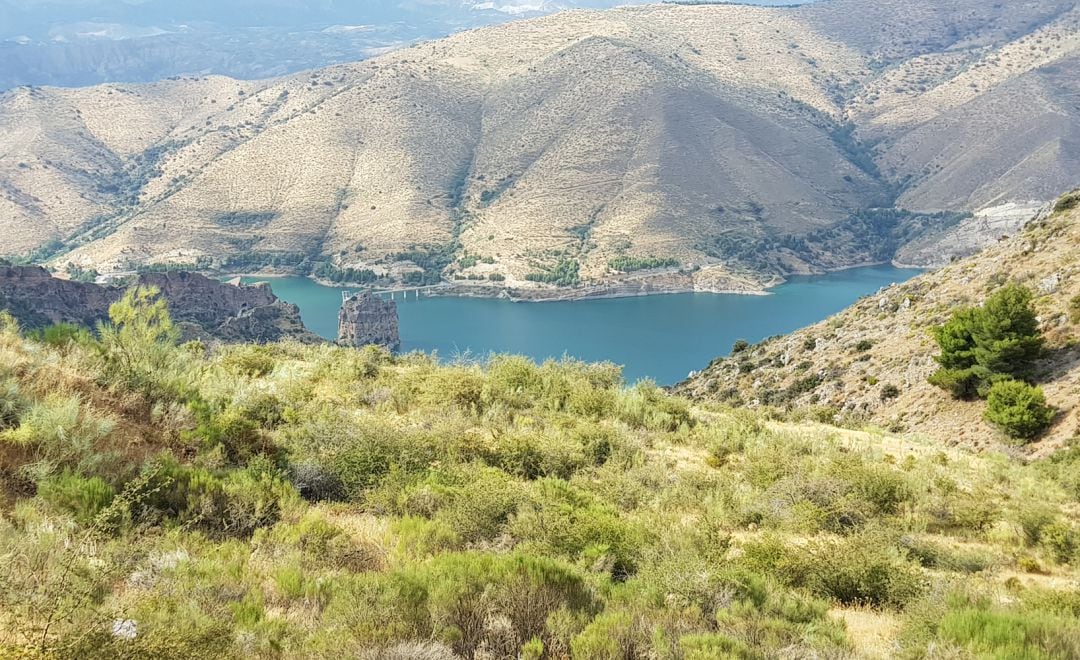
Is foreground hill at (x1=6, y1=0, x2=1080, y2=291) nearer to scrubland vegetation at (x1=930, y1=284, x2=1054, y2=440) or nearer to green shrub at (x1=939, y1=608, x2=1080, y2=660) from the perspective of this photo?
scrubland vegetation at (x1=930, y1=284, x2=1054, y2=440)

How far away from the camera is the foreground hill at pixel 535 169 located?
119 m

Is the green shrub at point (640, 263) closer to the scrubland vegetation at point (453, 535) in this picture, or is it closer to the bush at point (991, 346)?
the bush at point (991, 346)

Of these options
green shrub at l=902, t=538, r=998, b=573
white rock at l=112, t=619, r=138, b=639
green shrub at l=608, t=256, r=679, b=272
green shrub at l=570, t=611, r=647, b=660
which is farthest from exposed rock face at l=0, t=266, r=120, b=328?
green shrub at l=608, t=256, r=679, b=272

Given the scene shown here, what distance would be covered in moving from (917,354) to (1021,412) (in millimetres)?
9458

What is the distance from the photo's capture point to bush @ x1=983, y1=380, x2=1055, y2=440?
49.3ft

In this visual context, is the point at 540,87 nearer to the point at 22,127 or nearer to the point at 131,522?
the point at 22,127

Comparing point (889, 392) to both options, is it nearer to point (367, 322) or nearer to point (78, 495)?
point (78, 495)

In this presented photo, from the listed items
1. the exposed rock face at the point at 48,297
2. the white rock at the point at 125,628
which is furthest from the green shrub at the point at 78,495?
the exposed rock face at the point at 48,297

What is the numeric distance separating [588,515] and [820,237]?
132 metres

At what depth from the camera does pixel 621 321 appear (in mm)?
99812

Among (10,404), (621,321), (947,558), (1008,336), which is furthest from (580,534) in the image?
(621,321)

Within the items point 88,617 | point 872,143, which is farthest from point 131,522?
point 872,143

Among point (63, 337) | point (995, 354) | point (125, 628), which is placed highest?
point (63, 337)

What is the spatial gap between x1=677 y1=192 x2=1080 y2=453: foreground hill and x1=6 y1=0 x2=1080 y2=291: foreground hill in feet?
245
